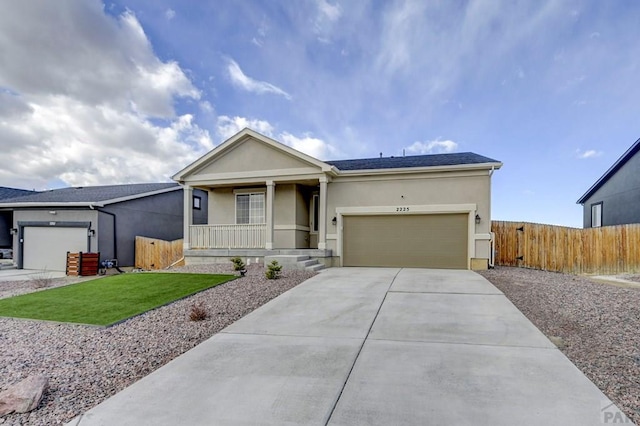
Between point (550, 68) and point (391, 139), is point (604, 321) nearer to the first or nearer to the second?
point (550, 68)

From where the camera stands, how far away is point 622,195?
16.2 meters

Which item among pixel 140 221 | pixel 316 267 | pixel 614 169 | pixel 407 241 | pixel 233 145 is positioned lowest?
pixel 316 267

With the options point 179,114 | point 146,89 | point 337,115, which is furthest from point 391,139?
point 146,89

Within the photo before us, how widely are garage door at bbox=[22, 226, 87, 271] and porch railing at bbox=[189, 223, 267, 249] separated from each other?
547 cm

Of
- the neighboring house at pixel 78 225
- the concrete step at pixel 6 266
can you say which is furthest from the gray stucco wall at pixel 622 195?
the concrete step at pixel 6 266

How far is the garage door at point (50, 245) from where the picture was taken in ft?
49.8

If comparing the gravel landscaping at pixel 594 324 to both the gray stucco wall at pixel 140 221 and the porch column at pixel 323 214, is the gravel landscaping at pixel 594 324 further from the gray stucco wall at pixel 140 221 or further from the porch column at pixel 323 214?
the gray stucco wall at pixel 140 221

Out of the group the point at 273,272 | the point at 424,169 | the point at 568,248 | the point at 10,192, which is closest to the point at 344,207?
the point at 424,169

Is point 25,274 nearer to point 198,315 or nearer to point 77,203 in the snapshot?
point 77,203

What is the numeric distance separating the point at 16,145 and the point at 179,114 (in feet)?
26.8

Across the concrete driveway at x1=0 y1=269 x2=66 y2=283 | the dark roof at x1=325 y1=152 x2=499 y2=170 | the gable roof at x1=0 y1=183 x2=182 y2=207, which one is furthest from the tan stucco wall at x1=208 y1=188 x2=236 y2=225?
the concrete driveway at x1=0 y1=269 x2=66 y2=283

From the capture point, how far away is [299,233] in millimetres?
14117

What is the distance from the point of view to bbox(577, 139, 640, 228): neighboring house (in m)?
15.2

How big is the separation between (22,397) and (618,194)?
2252cm
